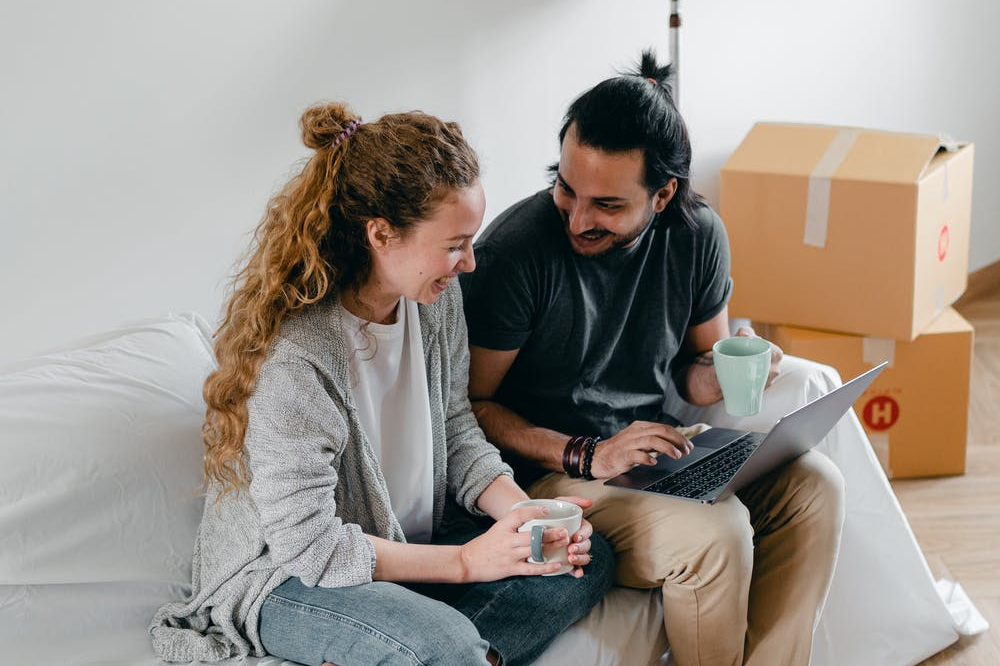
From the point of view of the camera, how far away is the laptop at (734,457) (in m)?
1.54

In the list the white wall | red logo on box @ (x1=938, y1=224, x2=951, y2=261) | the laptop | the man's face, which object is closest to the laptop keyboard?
the laptop

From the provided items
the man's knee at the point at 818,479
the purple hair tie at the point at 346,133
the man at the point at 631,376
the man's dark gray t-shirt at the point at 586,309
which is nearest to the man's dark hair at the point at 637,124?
the man at the point at 631,376

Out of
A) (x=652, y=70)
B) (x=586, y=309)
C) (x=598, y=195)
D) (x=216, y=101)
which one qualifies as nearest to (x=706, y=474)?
(x=586, y=309)

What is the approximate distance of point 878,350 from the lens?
2607mm

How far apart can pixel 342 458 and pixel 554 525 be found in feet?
0.94

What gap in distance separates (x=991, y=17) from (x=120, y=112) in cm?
264

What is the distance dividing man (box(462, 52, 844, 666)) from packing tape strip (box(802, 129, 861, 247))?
2.49 ft

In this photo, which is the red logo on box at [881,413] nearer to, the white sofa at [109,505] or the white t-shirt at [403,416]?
the white sofa at [109,505]

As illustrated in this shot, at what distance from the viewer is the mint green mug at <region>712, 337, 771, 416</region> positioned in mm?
1607

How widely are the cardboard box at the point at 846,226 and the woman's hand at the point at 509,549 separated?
1327 millimetres

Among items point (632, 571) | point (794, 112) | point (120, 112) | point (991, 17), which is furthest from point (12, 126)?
point (991, 17)

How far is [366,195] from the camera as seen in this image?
1446mm

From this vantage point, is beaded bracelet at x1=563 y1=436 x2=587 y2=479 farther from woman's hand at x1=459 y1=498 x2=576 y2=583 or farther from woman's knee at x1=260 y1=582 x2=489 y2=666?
woman's knee at x1=260 y1=582 x2=489 y2=666

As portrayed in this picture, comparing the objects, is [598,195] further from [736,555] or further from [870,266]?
[870,266]
